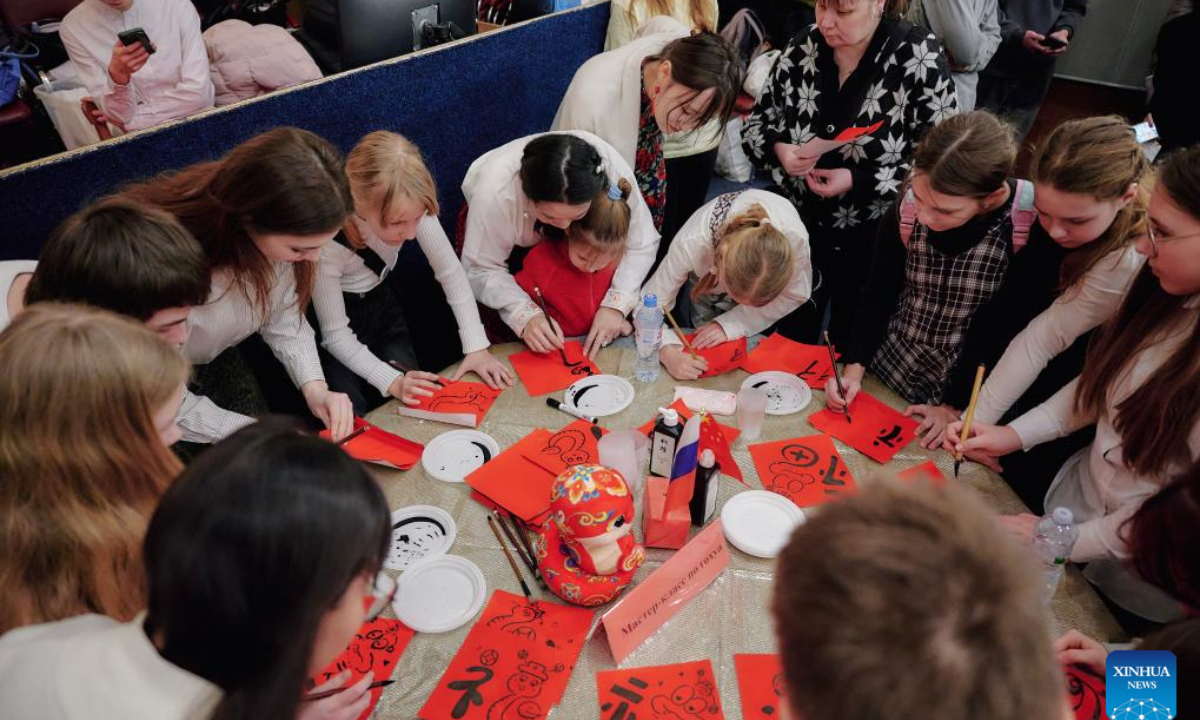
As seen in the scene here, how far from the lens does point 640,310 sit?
5.92 feet

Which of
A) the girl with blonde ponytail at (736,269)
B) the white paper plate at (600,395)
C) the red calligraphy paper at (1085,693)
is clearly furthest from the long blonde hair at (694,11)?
the red calligraphy paper at (1085,693)

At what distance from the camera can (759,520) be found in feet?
4.50

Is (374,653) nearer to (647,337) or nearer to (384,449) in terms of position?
(384,449)

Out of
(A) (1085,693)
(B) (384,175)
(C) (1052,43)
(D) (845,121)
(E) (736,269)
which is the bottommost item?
(A) (1085,693)

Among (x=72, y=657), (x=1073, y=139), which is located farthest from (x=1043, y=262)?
(x=72, y=657)

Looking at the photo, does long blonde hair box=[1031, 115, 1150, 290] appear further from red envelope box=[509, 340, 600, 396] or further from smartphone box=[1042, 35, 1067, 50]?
smartphone box=[1042, 35, 1067, 50]

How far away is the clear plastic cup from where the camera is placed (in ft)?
5.19

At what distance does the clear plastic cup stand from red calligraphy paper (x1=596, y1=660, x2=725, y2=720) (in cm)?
60

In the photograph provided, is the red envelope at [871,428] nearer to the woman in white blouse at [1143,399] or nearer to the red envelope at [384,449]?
the woman in white blouse at [1143,399]

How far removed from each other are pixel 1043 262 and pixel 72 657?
199 cm

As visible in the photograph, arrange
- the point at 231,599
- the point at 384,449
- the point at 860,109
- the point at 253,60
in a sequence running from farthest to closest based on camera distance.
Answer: the point at 253,60, the point at 860,109, the point at 384,449, the point at 231,599

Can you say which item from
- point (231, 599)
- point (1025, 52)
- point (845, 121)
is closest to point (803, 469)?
point (231, 599)

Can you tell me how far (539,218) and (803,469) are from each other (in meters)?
1.04

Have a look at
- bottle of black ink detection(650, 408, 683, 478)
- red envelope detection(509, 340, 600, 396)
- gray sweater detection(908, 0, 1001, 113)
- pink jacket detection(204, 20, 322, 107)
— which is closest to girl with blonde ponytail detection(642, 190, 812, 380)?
red envelope detection(509, 340, 600, 396)
